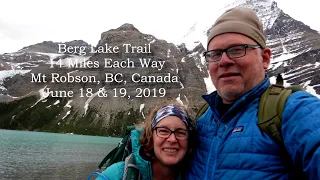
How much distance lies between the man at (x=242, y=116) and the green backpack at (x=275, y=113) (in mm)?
41

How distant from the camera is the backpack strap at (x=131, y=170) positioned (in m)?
3.97

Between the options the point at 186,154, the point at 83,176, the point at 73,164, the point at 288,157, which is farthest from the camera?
the point at 73,164

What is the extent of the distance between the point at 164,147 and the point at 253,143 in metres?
1.40

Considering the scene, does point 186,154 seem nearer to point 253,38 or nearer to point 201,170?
point 201,170

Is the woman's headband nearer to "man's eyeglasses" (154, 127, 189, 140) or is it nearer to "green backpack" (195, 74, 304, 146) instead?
"man's eyeglasses" (154, 127, 189, 140)

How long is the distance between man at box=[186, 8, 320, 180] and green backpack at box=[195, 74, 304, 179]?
0.13ft

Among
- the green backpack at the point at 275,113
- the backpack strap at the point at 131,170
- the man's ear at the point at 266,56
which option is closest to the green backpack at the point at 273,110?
the green backpack at the point at 275,113

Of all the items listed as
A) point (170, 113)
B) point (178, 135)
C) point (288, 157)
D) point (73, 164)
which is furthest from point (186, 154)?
point (73, 164)

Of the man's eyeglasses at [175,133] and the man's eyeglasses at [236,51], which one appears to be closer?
the man's eyeglasses at [236,51]

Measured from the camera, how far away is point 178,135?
4266 millimetres

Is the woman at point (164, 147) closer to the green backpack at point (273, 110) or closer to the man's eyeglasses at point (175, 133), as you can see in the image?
the man's eyeglasses at point (175, 133)

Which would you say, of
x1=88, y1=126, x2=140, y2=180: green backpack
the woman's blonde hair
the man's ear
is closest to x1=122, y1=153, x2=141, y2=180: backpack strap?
x1=88, y1=126, x2=140, y2=180: green backpack

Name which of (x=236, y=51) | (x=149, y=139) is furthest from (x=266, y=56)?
(x=149, y=139)

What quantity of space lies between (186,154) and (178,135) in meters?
0.26
